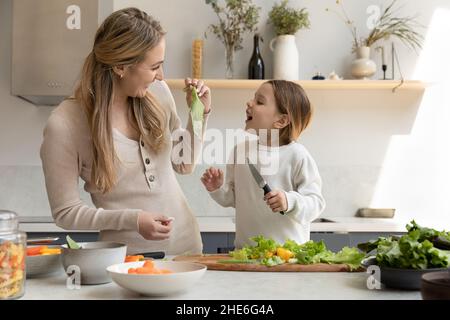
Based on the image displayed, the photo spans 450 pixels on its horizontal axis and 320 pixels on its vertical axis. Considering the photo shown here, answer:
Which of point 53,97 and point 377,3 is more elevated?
point 377,3

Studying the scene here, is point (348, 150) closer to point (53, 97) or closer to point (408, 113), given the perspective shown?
point (408, 113)

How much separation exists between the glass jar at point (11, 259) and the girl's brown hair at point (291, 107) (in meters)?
1.52

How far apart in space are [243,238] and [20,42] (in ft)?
6.81

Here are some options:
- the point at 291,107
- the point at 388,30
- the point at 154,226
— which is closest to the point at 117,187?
the point at 154,226

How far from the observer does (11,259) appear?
1.16 meters

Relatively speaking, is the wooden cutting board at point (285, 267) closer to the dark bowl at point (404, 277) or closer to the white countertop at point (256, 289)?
the white countertop at point (256, 289)

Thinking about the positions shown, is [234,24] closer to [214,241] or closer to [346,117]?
[346,117]

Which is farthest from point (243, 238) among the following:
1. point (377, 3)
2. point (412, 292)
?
point (377, 3)

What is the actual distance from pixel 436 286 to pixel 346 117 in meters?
2.92

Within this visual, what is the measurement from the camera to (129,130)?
2074mm

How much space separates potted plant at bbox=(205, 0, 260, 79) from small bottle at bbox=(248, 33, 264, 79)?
4.6 inches

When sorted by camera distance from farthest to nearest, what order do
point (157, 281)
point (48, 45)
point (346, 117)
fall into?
point (346, 117) → point (48, 45) → point (157, 281)

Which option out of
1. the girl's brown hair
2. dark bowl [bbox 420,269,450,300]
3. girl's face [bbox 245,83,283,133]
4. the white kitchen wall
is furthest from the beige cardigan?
the white kitchen wall

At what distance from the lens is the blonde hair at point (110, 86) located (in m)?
1.93
